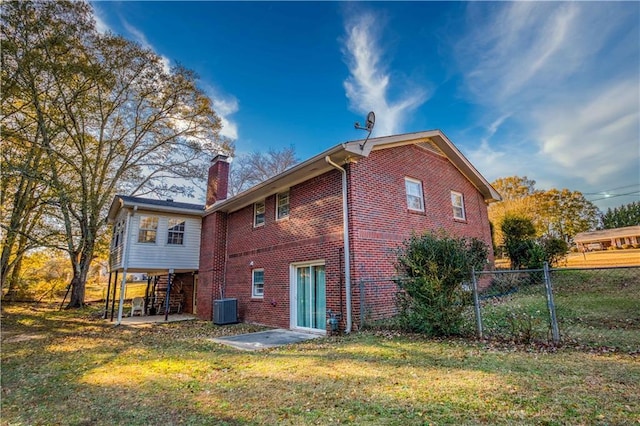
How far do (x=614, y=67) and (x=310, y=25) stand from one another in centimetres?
1028

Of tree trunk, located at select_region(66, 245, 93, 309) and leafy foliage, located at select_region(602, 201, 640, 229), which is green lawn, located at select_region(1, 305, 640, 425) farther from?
leafy foliage, located at select_region(602, 201, 640, 229)

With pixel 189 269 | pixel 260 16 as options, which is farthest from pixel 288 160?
pixel 260 16

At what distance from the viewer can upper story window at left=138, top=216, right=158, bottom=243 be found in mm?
14617

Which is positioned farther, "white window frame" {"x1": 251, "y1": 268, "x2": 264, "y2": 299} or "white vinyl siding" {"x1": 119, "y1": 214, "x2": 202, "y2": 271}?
"white vinyl siding" {"x1": 119, "y1": 214, "x2": 202, "y2": 271}

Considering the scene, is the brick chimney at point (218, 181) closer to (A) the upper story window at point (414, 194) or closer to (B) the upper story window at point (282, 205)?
(B) the upper story window at point (282, 205)

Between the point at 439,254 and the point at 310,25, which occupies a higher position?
the point at 310,25

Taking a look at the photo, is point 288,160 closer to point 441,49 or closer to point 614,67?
point 441,49

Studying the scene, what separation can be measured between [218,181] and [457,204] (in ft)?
36.7

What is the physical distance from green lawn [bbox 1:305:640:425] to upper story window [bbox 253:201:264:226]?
19.0ft

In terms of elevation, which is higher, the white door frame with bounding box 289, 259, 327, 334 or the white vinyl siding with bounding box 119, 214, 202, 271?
the white vinyl siding with bounding box 119, 214, 202, 271

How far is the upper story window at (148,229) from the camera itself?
14.6 m

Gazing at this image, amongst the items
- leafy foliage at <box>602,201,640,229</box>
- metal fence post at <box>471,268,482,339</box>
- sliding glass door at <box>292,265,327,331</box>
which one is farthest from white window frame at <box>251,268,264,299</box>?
leafy foliage at <box>602,201,640,229</box>

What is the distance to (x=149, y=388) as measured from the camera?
500 centimetres

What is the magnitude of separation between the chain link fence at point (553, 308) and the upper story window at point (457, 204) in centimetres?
276
